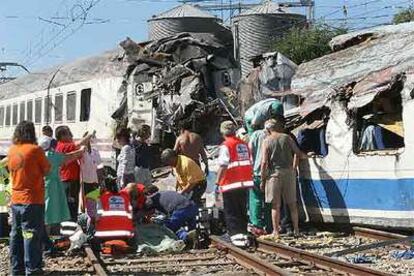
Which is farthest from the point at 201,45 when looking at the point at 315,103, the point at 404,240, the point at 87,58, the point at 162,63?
the point at 404,240

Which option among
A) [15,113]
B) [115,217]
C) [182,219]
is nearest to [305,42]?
[15,113]

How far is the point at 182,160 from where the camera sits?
1155 cm

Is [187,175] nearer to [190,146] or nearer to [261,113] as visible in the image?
[190,146]

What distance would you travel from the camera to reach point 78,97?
21938mm

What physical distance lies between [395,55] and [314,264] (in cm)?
423

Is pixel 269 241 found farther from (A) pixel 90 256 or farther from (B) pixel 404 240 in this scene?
(A) pixel 90 256

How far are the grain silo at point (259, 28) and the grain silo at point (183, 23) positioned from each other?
2.34ft

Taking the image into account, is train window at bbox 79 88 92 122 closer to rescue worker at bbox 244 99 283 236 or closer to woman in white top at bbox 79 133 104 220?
woman in white top at bbox 79 133 104 220

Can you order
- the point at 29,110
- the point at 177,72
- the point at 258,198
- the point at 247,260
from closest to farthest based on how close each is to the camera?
the point at 247,260, the point at 258,198, the point at 177,72, the point at 29,110

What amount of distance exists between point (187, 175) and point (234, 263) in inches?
A: 99.6

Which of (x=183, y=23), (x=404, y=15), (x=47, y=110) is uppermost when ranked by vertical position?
(x=404, y=15)

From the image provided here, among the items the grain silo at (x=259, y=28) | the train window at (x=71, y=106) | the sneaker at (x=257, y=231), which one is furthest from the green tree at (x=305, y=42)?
the sneaker at (x=257, y=231)

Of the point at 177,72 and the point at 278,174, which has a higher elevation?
the point at 177,72

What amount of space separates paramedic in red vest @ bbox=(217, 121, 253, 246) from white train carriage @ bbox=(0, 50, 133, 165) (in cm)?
884
